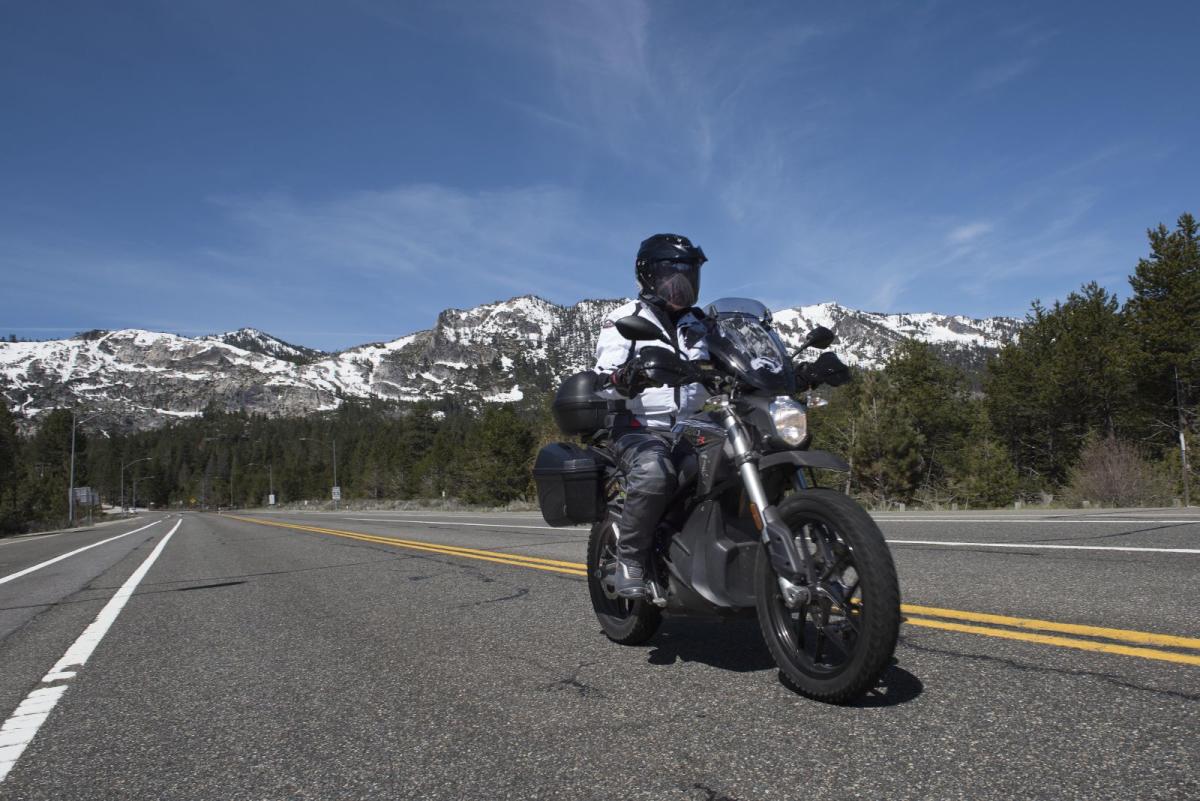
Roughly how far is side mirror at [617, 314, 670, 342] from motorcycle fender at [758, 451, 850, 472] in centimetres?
68

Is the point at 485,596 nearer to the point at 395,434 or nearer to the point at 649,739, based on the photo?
the point at 649,739

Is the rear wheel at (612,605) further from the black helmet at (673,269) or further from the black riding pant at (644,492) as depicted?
the black helmet at (673,269)

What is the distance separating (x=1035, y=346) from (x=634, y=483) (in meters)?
54.5

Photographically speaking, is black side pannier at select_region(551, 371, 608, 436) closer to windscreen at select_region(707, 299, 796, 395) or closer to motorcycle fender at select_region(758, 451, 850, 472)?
windscreen at select_region(707, 299, 796, 395)

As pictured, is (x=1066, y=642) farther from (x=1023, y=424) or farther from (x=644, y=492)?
(x=1023, y=424)

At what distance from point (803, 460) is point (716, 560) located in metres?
0.55

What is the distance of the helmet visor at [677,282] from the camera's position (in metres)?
3.51

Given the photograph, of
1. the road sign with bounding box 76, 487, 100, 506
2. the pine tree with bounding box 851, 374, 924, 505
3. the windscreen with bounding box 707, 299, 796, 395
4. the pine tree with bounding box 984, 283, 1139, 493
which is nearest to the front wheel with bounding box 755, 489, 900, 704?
the windscreen with bounding box 707, 299, 796, 395

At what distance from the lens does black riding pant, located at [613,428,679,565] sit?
3084 millimetres

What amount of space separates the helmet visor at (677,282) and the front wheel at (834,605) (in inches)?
51.1

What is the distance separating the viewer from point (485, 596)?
17.7 feet

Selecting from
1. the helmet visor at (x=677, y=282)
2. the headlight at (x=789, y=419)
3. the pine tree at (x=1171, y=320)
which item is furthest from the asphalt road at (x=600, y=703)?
the pine tree at (x=1171, y=320)

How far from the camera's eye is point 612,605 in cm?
378

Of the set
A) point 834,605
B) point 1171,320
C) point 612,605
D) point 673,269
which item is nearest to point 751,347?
point 673,269
